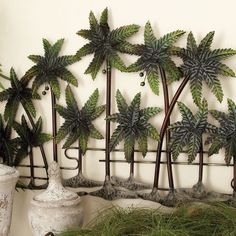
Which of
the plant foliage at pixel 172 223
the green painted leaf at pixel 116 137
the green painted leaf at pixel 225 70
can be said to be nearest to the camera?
the plant foliage at pixel 172 223

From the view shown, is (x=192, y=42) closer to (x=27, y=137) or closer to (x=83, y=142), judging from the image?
(x=83, y=142)

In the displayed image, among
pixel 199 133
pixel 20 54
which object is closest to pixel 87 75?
pixel 20 54

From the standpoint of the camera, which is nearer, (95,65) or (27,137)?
(95,65)

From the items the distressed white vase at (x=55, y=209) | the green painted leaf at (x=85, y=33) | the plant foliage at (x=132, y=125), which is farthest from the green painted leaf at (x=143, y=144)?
the green painted leaf at (x=85, y=33)

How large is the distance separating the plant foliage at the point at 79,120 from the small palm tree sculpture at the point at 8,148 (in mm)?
160

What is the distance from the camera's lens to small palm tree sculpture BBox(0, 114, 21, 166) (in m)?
1.37

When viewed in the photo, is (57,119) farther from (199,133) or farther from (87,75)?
(199,133)

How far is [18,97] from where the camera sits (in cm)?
136

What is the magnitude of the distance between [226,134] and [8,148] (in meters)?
0.65

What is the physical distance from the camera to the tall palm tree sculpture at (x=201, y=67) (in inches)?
45.3

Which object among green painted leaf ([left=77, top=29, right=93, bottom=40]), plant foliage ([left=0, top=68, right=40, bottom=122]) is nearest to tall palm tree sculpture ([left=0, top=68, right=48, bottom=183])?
plant foliage ([left=0, top=68, right=40, bottom=122])

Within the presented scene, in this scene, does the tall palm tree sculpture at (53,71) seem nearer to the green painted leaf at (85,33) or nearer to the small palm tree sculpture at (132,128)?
the green painted leaf at (85,33)

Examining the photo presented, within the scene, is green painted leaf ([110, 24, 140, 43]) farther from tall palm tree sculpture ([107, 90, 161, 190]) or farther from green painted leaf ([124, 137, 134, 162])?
green painted leaf ([124, 137, 134, 162])

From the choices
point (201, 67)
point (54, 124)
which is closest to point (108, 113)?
point (54, 124)
